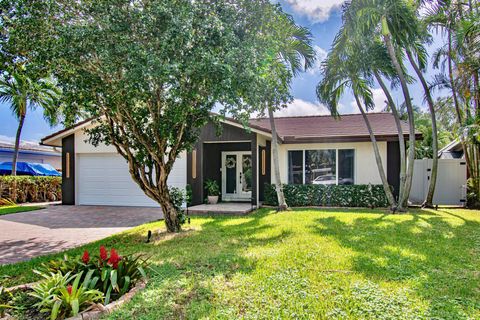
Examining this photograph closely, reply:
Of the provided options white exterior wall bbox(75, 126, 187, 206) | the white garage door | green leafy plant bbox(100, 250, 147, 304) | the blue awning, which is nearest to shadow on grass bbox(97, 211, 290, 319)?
green leafy plant bbox(100, 250, 147, 304)

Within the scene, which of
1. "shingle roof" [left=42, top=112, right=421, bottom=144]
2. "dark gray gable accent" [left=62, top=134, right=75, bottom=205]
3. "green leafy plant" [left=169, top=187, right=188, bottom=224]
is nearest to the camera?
"green leafy plant" [left=169, top=187, right=188, bottom=224]

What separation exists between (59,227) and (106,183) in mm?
5222

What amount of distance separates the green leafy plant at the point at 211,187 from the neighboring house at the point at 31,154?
1326 cm

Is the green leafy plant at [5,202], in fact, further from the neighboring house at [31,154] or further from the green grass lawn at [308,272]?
the green grass lawn at [308,272]

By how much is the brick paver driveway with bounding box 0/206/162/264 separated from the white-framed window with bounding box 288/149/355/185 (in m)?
6.34

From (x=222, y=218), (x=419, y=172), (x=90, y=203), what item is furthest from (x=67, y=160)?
(x=419, y=172)

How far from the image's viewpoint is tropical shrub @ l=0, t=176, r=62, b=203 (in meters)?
15.9

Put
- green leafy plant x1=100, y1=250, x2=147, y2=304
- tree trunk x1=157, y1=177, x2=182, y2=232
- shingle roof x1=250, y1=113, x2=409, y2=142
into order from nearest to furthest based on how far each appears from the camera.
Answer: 1. green leafy plant x1=100, y1=250, x2=147, y2=304
2. tree trunk x1=157, y1=177, x2=182, y2=232
3. shingle roof x1=250, y1=113, x2=409, y2=142

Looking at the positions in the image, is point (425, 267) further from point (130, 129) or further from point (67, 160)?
point (67, 160)

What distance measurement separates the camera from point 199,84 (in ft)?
20.2

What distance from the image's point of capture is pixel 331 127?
47.8ft

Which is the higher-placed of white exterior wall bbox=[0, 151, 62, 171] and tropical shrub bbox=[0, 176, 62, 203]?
white exterior wall bbox=[0, 151, 62, 171]

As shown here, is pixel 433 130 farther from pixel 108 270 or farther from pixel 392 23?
pixel 108 270

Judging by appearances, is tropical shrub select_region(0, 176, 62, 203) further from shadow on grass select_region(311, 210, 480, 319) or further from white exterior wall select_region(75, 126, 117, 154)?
shadow on grass select_region(311, 210, 480, 319)
